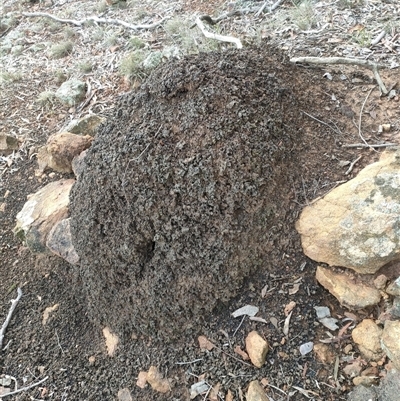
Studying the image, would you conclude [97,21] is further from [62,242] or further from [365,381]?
[365,381]

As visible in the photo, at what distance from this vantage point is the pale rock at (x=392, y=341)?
5.07ft

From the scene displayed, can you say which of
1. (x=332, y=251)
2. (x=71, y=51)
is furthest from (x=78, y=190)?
(x=71, y=51)

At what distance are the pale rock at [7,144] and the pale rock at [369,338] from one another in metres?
3.30

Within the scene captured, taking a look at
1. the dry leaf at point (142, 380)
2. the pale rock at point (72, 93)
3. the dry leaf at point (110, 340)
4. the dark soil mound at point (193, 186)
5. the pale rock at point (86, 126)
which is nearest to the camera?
the dark soil mound at point (193, 186)

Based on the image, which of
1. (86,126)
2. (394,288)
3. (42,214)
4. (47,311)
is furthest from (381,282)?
(86,126)

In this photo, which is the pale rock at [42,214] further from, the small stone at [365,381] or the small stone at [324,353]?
the small stone at [365,381]

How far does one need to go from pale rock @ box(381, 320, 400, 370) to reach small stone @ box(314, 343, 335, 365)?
0.21 m

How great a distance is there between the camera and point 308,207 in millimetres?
1941

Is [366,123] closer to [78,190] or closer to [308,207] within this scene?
[308,207]

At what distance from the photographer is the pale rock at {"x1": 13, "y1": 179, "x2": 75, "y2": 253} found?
9.33 feet

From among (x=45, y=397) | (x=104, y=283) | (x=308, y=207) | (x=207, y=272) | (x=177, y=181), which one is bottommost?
(x=45, y=397)

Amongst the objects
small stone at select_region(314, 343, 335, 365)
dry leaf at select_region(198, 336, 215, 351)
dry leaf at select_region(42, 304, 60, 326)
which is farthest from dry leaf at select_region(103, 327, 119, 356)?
small stone at select_region(314, 343, 335, 365)

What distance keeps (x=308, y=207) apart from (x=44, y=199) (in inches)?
74.7

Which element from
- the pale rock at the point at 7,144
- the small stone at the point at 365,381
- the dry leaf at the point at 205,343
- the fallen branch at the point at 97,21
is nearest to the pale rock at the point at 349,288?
the small stone at the point at 365,381
